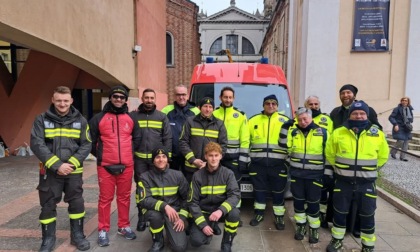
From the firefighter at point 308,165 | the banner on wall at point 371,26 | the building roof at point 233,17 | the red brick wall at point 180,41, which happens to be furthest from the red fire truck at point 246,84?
the building roof at point 233,17

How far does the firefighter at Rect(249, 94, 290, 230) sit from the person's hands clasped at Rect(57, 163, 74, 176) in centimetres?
242

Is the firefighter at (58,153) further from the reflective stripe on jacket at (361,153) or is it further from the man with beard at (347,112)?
the man with beard at (347,112)

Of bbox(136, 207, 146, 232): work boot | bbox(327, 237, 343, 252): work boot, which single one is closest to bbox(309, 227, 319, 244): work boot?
bbox(327, 237, 343, 252): work boot

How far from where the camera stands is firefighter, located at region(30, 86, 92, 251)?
370 centimetres

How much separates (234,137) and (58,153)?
2282 millimetres

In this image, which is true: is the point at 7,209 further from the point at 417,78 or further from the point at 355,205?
the point at 417,78

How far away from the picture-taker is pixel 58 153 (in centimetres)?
379

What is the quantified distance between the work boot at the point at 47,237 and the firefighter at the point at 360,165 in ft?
11.2

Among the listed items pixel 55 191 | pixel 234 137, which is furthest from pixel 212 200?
pixel 55 191

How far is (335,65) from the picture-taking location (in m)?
14.9

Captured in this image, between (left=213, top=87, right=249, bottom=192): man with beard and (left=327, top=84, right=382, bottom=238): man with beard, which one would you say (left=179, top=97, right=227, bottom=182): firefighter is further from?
(left=327, top=84, right=382, bottom=238): man with beard

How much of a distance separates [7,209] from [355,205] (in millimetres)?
5343

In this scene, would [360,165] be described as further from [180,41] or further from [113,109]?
[180,41]

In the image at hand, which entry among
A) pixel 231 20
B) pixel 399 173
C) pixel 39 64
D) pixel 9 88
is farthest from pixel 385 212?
pixel 231 20
